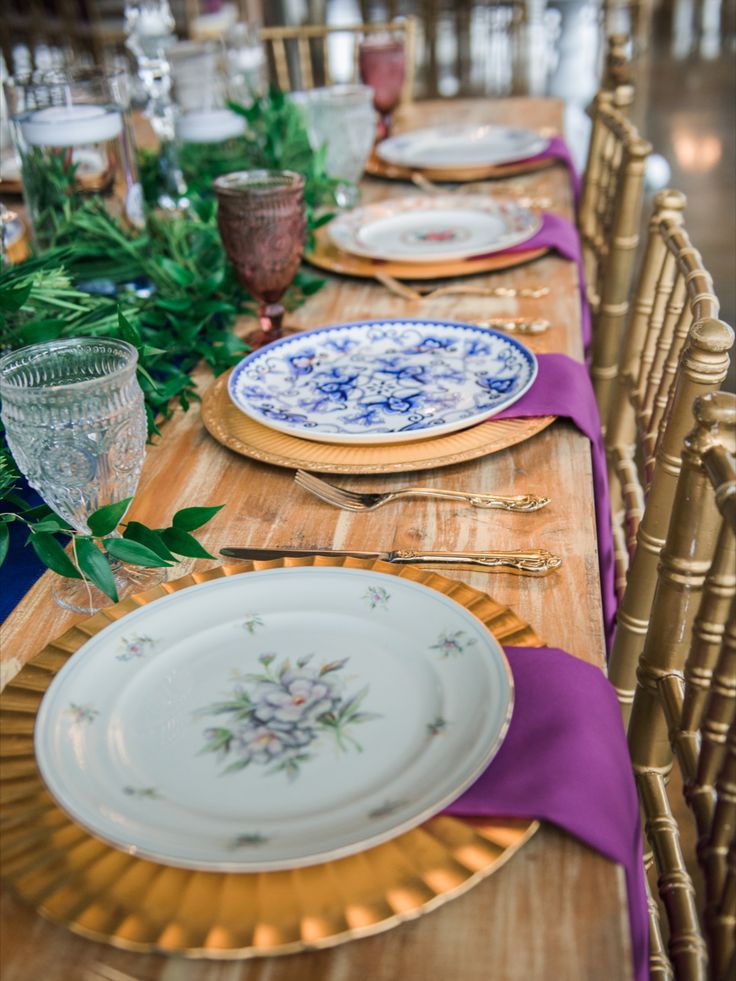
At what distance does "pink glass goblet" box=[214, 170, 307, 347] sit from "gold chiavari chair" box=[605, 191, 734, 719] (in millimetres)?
413

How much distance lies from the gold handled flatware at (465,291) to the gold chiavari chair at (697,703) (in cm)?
59

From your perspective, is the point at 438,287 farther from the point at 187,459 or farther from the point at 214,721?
the point at 214,721

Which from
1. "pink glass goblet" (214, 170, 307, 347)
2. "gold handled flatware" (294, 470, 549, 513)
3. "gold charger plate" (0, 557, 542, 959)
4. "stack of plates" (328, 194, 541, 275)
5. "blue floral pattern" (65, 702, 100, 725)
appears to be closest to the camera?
"gold charger plate" (0, 557, 542, 959)

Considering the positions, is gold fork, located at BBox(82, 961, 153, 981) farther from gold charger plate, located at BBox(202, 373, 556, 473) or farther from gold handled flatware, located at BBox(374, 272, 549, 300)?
gold handled flatware, located at BBox(374, 272, 549, 300)

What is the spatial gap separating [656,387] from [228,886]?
818mm

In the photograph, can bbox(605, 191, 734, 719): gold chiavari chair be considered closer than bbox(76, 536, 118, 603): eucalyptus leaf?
No

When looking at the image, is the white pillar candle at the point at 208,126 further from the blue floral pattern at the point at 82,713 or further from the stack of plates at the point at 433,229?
the blue floral pattern at the point at 82,713

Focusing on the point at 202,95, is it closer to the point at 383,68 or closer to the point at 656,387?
the point at 383,68

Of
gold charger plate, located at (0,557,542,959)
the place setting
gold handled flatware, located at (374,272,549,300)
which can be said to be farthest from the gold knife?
gold handled flatware, located at (374,272,549,300)

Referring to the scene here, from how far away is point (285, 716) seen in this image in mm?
564

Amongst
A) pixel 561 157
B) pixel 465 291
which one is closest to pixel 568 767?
pixel 465 291

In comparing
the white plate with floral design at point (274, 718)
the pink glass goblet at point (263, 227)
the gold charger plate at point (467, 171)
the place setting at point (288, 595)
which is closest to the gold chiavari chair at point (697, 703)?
the place setting at point (288, 595)

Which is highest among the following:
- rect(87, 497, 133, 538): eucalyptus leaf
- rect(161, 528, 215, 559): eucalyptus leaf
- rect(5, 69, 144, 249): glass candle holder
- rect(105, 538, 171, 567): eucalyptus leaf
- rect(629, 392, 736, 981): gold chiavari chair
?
rect(5, 69, 144, 249): glass candle holder

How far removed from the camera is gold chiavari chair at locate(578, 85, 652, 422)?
1.41 m
